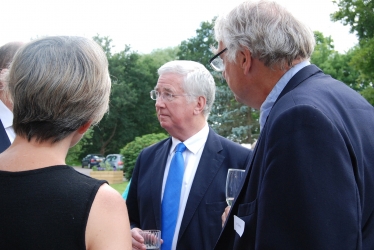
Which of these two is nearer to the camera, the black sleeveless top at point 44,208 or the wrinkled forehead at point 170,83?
the black sleeveless top at point 44,208

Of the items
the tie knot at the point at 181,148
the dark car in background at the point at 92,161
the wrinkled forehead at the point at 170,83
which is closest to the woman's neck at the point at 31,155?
the tie knot at the point at 181,148

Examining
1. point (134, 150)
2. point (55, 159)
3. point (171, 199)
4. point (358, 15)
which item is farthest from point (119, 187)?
point (55, 159)

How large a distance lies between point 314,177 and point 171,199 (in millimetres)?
2218

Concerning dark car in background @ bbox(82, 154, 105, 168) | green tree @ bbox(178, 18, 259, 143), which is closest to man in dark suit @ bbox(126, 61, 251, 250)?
green tree @ bbox(178, 18, 259, 143)

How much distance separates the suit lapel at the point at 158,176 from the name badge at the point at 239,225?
173cm

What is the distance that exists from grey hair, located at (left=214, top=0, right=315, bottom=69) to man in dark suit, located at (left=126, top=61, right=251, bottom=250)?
5.35 ft

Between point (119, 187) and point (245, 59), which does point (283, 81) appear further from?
point (119, 187)

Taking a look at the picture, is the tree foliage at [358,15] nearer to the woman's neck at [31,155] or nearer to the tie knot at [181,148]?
the tie knot at [181,148]

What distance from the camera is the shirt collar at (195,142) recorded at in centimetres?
411

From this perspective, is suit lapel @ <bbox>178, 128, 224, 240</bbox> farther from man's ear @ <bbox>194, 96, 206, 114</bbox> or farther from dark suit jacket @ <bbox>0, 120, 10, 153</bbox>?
dark suit jacket @ <bbox>0, 120, 10, 153</bbox>

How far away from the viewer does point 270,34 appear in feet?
7.27

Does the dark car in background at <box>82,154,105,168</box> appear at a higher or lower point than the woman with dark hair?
lower

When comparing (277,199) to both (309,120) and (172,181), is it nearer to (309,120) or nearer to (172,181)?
(309,120)

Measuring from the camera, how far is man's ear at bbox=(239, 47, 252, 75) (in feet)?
7.56
